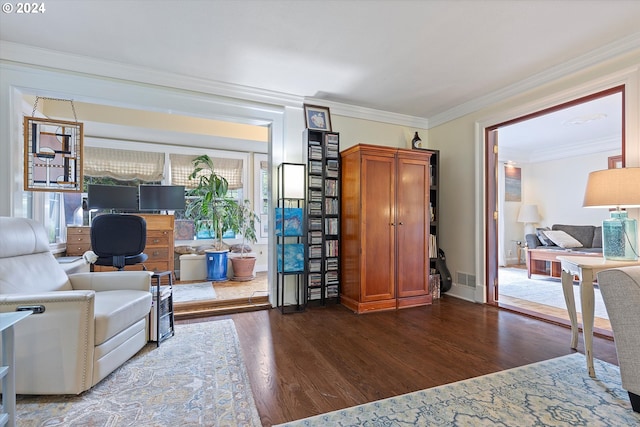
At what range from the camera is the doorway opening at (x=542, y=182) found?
3.77 m

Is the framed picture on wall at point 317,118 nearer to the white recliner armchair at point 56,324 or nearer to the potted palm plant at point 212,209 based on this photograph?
the potted palm plant at point 212,209

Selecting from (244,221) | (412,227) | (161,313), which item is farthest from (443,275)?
(244,221)

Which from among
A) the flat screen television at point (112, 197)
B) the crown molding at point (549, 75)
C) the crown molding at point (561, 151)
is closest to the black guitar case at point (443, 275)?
the crown molding at point (549, 75)

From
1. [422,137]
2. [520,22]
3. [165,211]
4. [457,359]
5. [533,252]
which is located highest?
[520,22]

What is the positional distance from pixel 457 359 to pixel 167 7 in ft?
11.1

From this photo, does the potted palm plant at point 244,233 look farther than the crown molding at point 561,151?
No

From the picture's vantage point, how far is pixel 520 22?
7.63 feet

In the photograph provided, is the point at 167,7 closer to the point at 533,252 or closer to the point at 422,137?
the point at 422,137

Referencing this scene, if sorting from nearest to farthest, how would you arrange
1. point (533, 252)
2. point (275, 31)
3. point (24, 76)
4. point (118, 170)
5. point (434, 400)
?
point (434, 400) → point (275, 31) → point (24, 76) → point (118, 170) → point (533, 252)

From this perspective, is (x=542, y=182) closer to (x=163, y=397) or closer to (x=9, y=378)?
(x=163, y=397)

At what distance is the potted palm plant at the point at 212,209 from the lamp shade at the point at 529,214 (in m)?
6.24

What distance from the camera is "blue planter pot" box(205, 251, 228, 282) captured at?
200 inches

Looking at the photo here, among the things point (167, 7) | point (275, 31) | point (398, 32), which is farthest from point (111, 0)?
point (398, 32)

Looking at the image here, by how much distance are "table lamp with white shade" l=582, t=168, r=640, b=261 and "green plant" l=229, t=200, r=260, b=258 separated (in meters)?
4.71
